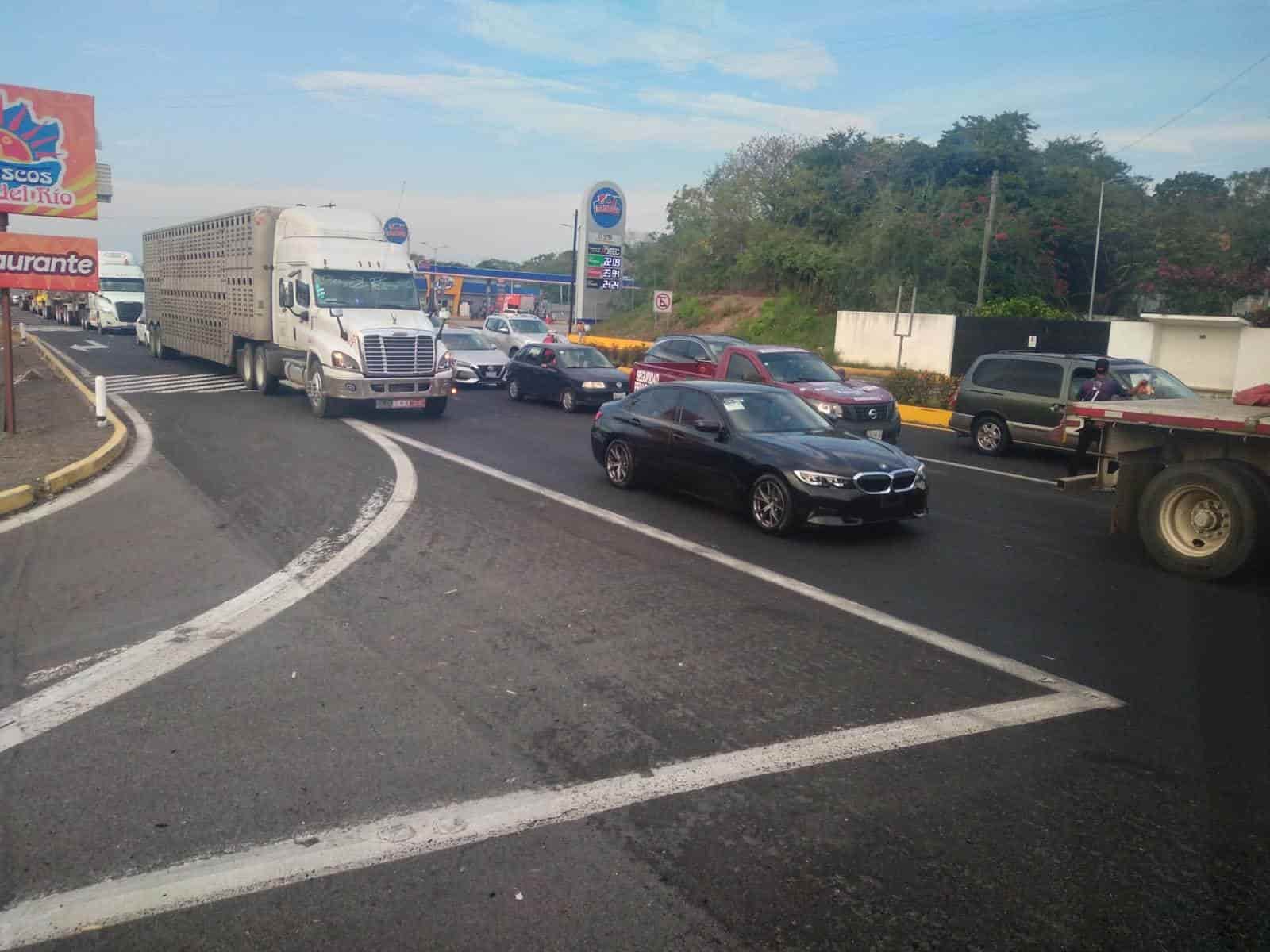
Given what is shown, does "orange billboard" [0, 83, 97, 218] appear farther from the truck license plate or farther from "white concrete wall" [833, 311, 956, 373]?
"white concrete wall" [833, 311, 956, 373]

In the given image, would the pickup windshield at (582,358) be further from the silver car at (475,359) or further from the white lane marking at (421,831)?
the white lane marking at (421,831)

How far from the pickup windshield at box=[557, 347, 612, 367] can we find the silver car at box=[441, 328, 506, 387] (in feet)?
10.5

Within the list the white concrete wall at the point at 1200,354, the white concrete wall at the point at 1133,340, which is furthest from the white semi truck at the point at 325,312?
the white concrete wall at the point at 1200,354

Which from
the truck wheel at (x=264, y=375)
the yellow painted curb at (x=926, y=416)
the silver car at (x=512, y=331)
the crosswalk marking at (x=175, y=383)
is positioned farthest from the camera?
the silver car at (x=512, y=331)

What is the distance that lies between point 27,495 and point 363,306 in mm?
8875

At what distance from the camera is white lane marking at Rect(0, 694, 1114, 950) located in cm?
354

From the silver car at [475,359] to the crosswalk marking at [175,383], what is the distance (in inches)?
206

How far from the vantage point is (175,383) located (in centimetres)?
2330

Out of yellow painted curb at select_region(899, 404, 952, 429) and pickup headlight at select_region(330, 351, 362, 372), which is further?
yellow painted curb at select_region(899, 404, 952, 429)

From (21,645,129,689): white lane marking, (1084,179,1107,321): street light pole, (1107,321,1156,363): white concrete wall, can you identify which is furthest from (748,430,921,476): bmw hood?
(1084,179,1107,321): street light pole

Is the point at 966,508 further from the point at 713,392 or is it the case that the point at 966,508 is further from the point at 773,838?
the point at 773,838

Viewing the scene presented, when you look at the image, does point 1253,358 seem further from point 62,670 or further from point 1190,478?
point 62,670

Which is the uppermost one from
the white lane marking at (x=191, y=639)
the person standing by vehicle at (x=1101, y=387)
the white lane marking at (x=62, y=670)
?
the person standing by vehicle at (x=1101, y=387)

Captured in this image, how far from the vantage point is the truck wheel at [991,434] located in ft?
52.8
